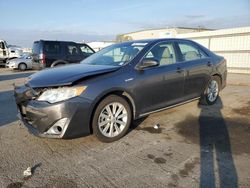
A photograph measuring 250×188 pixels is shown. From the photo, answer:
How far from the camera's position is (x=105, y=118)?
13.1 ft

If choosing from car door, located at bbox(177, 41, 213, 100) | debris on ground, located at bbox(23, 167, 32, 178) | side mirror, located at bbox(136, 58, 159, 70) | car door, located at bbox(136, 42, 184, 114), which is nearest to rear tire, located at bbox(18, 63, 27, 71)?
car door, located at bbox(177, 41, 213, 100)

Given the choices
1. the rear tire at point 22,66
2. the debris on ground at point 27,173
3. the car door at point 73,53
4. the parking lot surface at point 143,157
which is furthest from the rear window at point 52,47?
the debris on ground at point 27,173

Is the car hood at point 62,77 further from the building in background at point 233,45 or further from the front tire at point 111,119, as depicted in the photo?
the building in background at point 233,45

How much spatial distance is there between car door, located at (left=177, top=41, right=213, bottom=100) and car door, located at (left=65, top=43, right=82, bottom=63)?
338 inches

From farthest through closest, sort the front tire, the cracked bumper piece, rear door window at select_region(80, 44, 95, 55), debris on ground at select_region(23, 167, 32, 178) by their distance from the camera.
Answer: rear door window at select_region(80, 44, 95, 55)
the front tire
the cracked bumper piece
debris on ground at select_region(23, 167, 32, 178)

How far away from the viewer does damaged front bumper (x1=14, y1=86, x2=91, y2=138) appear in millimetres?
3551

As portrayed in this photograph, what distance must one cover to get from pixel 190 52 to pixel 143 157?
9.78ft

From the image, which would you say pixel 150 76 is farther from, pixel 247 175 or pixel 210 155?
pixel 247 175

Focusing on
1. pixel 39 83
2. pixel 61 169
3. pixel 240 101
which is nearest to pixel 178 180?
pixel 61 169

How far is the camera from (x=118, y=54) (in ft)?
16.2

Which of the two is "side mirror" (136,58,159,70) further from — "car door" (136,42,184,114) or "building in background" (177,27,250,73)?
"building in background" (177,27,250,73)

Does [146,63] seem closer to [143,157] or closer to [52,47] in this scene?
[143,157]

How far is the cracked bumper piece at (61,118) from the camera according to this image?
3.55m

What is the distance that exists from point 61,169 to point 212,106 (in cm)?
429
